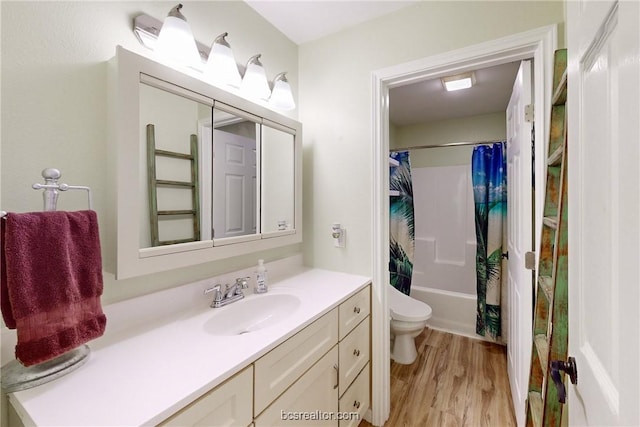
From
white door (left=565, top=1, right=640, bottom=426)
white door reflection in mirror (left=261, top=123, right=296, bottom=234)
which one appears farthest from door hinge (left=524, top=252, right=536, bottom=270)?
white door reflection in mirror (left=261, top=123, right=296, bottom=234)

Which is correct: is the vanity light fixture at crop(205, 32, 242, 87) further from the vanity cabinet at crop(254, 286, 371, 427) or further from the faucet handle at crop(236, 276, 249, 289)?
the vanity cabinet at crop(254, 286, 371, 427)

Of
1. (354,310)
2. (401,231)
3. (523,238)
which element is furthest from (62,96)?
(401,231)

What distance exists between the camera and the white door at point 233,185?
1.29 metres

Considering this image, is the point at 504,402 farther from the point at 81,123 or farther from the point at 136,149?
the point at 81,123

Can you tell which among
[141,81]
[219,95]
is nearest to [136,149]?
[141,81]

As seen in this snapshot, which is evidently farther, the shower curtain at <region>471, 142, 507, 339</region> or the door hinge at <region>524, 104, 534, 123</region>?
the shower curtain at <region>471, 142, 507, 339</region>

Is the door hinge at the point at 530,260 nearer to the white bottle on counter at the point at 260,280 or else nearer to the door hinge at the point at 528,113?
the door hinge at the point at 528,113

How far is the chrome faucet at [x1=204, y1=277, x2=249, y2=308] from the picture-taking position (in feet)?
4.06

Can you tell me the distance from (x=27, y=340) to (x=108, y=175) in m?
0.52

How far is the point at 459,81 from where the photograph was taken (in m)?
2.25

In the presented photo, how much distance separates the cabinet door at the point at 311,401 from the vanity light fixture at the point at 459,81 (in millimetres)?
2162

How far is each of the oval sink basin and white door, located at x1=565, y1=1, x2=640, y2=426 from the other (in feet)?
3.34

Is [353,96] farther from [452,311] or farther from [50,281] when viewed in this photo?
[452,311]

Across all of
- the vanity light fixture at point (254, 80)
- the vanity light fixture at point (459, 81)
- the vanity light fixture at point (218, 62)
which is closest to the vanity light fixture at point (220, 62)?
the vanity light fixture at point (218, 62)
